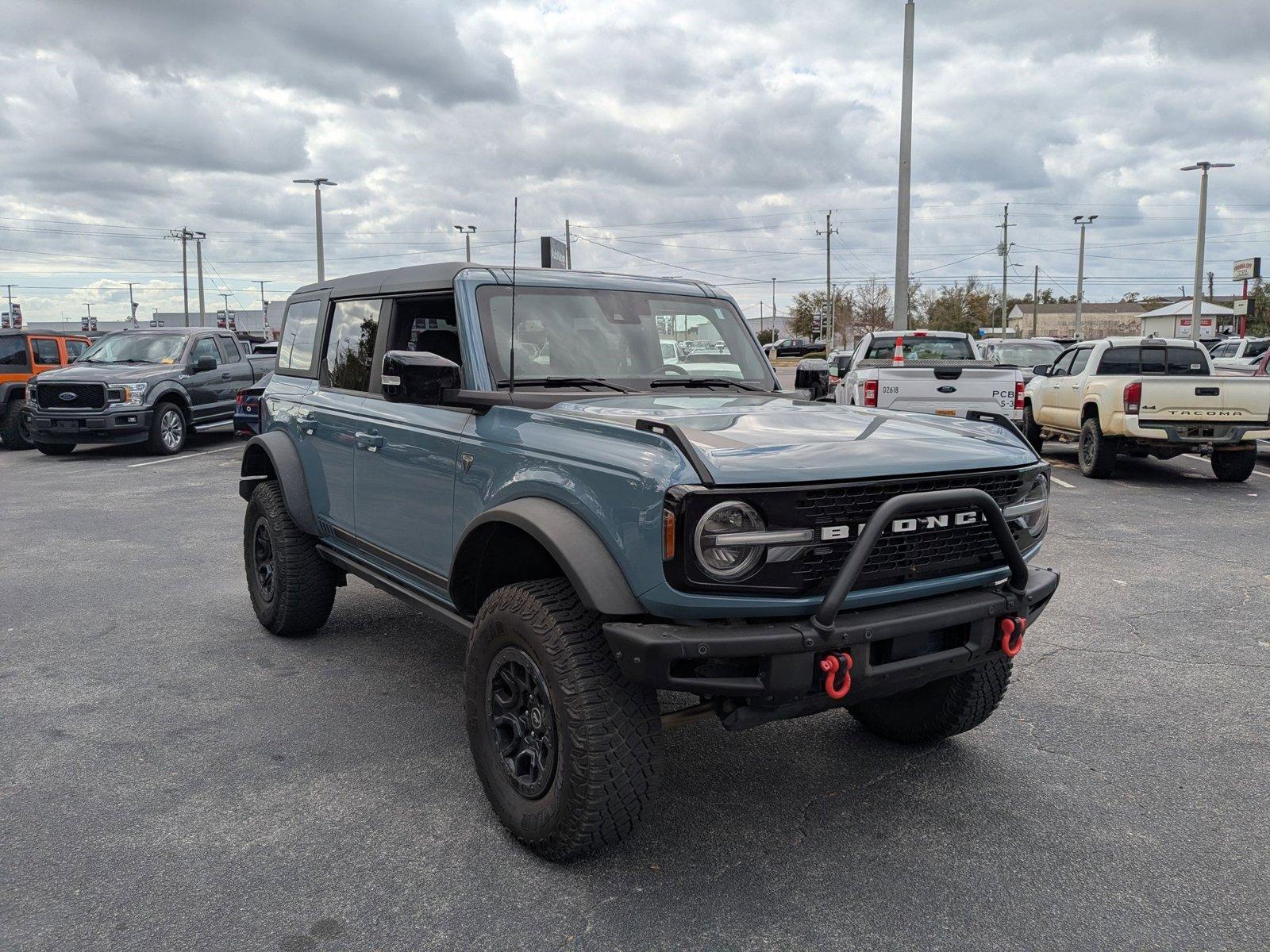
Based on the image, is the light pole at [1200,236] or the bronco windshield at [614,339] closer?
the bronco windshield at [614,339]

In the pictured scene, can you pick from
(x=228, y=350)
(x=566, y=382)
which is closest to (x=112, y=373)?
(x=228, y=350)

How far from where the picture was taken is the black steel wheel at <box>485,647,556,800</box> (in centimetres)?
310

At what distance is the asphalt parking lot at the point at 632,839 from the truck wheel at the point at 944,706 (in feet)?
0.37

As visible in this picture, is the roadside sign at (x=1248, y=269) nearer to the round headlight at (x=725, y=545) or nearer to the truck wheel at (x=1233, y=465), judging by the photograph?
the truck wheel at (x=1233, y=465)

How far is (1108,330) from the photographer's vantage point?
112m

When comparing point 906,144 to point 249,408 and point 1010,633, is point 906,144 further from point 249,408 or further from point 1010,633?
point 1010,633

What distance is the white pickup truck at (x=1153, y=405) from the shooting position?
11062 mm

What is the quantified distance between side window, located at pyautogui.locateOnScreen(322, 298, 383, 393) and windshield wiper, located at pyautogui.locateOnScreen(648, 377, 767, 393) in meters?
1.48

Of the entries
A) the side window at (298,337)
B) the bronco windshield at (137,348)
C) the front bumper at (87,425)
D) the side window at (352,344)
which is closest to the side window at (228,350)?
the bronco windshield at (137,348)

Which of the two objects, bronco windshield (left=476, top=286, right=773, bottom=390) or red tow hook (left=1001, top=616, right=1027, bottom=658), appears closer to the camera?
red tow hook (left=1001, top=616, right=1027, bottom=658)

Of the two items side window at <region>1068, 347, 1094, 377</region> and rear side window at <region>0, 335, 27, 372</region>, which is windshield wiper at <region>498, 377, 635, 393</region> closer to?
side window at <region>1068, 347, 1094, 377</region>

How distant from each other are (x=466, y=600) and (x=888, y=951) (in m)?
1.89

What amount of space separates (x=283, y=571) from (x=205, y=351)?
12.2 m

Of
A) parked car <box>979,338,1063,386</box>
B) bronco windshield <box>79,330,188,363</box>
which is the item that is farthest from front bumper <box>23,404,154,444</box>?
parked car <box>979,338,1063,386</box>
